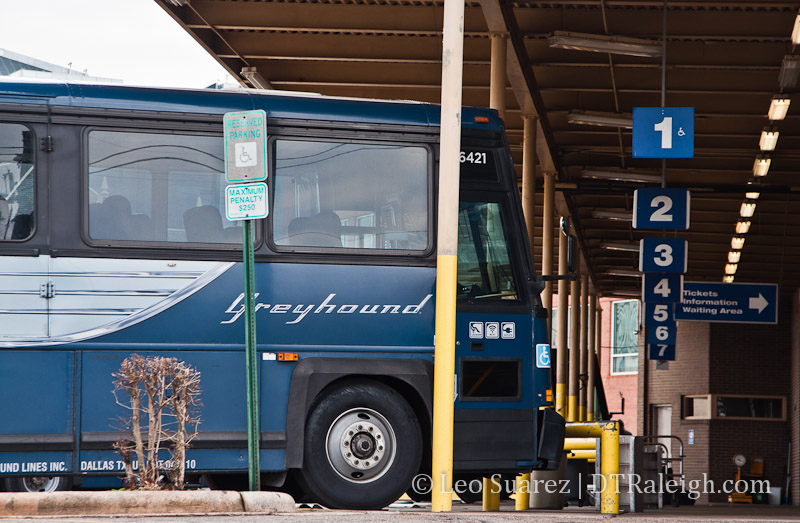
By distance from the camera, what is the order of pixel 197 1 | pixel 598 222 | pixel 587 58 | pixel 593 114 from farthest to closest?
1. pixel 598 222
2. pixel 593 114
3. pixel 587 58
4. pixel 197 1

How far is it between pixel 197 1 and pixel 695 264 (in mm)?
27231

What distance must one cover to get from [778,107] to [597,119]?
11.6 feet

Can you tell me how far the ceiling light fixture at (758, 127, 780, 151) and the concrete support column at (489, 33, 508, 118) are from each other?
9.27m

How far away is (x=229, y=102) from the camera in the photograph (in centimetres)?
1005

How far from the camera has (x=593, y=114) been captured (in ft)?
77.2

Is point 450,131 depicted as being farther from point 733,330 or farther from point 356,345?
point 733,330

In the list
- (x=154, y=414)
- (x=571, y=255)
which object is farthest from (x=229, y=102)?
(x=571, y=255)

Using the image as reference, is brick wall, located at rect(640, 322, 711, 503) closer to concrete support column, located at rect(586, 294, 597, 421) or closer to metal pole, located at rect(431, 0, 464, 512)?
concrete support column, located at rect(586, 294, 597, 421)

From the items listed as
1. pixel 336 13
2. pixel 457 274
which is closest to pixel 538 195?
pixel 336 13

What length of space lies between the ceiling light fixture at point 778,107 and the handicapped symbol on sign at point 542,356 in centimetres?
1366

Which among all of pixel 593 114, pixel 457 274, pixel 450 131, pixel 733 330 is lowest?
pixel 733 330

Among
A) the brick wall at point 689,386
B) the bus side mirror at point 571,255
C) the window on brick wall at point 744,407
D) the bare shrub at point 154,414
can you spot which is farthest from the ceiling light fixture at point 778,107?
the window on brick wall at point 744,407

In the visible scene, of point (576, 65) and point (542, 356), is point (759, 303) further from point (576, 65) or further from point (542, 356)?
point (542, 356)

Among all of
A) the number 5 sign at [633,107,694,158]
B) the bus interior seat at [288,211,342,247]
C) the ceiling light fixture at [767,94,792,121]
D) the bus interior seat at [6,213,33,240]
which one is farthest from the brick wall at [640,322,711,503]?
the bus interior seat at [6,213,33,240]
